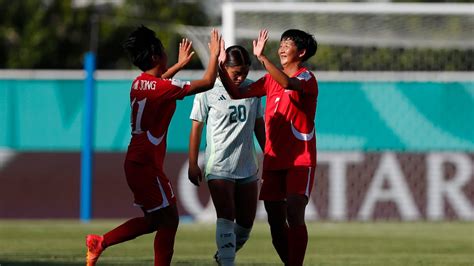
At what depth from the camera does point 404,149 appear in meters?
22.6

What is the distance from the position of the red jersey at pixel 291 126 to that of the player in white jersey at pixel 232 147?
0.52 meters

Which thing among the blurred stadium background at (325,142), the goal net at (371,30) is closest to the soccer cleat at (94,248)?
the blurred stadium background at (325,142)

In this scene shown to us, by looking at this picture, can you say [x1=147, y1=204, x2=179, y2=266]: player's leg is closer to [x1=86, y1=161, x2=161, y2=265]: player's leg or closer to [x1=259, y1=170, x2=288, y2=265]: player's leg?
[x1=86, y1=161, x2=161, y2=265]: player's leg

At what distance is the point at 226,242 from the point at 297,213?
801 mm

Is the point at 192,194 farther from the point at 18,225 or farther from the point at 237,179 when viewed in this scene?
the point at 237,179

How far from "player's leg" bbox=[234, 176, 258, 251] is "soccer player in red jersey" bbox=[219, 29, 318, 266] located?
45 centimetres

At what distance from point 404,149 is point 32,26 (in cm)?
2309

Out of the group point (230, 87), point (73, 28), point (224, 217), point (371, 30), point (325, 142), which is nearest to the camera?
point (230, 87)

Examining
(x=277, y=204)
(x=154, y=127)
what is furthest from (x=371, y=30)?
(x=154, y=127)

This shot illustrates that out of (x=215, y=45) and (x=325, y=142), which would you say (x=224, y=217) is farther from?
(x=325, y=142)

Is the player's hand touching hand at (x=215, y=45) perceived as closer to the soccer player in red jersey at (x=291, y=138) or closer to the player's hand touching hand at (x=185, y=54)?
the player's hand touching hand at (x=185, y=54)

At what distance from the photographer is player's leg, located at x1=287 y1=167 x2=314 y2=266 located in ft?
39.1

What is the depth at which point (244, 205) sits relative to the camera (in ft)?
42.5

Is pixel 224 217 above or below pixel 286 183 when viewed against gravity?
below
